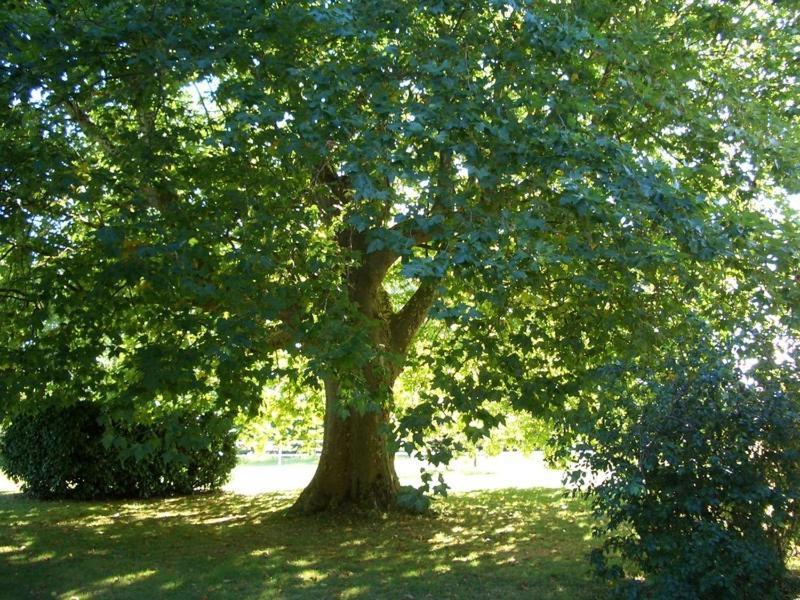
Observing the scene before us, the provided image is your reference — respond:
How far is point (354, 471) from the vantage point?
12.4 meters

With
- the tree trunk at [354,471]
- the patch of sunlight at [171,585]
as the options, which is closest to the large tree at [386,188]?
the patch of sunlight at [171,585]

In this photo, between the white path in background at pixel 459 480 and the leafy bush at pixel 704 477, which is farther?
the white path in background at pixel 459 480

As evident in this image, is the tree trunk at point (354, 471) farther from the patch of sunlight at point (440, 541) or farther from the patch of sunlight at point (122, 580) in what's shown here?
the patch of sunlight at point (122, 580)

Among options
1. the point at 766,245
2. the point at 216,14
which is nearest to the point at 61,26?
the point at 216,14

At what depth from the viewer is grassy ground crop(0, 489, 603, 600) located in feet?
25.6

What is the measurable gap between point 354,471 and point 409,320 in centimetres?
254

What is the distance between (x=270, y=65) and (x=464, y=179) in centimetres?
227

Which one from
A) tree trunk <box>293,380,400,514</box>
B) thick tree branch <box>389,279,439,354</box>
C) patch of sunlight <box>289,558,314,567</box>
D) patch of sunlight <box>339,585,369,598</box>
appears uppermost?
thick tree branch <box>389,279,439,354</box>

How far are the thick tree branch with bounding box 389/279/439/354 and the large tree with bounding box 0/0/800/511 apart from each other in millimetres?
2844

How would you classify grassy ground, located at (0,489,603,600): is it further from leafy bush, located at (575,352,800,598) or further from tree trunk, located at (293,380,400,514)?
leafy bush, located at (575,352,800,598)

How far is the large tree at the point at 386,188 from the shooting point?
689cm

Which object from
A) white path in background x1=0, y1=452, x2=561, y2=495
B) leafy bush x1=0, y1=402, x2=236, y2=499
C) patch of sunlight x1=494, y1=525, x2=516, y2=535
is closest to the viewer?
patch of sunlight x1=494, y1=525, x2=516, y2=535

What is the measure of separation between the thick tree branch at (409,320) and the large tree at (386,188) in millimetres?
2844

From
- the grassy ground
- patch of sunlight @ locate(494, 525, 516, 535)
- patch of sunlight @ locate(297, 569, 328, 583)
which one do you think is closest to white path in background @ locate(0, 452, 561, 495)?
the grassy ground
